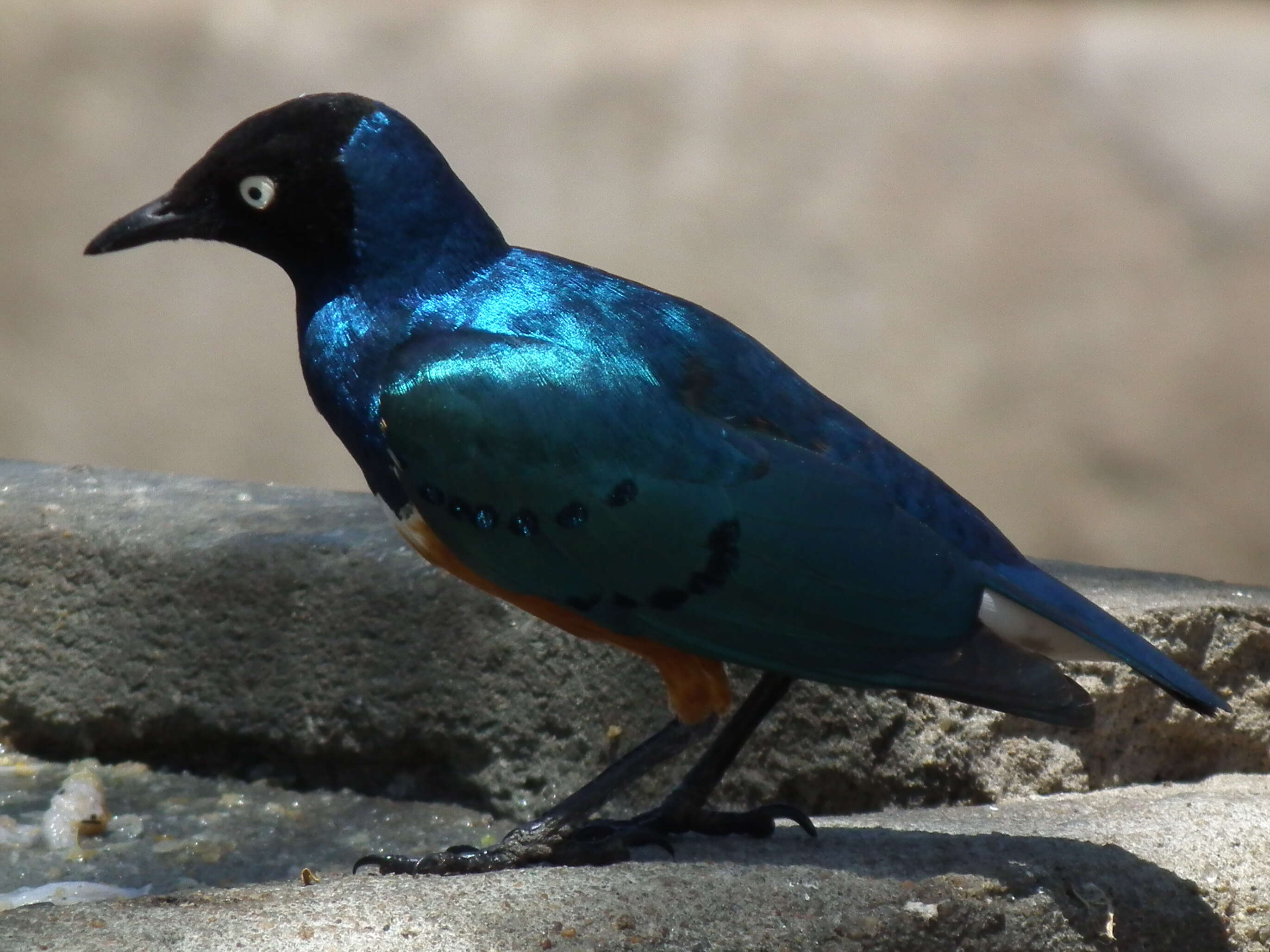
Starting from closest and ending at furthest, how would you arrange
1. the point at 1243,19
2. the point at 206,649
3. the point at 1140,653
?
the point at 1140,653
the point at 206,649
the point at 1243,19

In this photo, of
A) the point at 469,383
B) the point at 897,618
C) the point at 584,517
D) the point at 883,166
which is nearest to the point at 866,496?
the point at 897,618

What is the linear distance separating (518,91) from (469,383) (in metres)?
4.79

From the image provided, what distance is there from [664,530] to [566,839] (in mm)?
484

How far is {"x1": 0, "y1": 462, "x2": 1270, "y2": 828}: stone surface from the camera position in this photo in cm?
287

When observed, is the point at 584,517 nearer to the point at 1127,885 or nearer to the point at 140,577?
the point at 1127,885

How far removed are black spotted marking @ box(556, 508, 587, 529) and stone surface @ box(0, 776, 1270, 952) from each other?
45 centimetres

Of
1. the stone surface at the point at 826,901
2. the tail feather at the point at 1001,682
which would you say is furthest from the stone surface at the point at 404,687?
the tail feather at the point at 1001,682

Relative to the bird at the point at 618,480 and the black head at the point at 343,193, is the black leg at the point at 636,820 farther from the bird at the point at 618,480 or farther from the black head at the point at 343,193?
the black head at the point at 343,193

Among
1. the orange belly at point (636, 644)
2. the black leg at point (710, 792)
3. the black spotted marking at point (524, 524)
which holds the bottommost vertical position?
the black leg at point (710, 792)

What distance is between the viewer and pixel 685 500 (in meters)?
2.16

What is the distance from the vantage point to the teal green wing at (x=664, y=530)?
85.2 inches

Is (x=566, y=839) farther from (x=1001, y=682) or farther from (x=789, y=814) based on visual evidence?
(x=1001, y=682)

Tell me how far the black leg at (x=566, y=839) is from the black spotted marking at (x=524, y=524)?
385 mm

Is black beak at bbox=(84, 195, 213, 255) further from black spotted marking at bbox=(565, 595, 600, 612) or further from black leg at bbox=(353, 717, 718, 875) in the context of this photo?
black leg at bbox=(353, 717, 718, 875)
